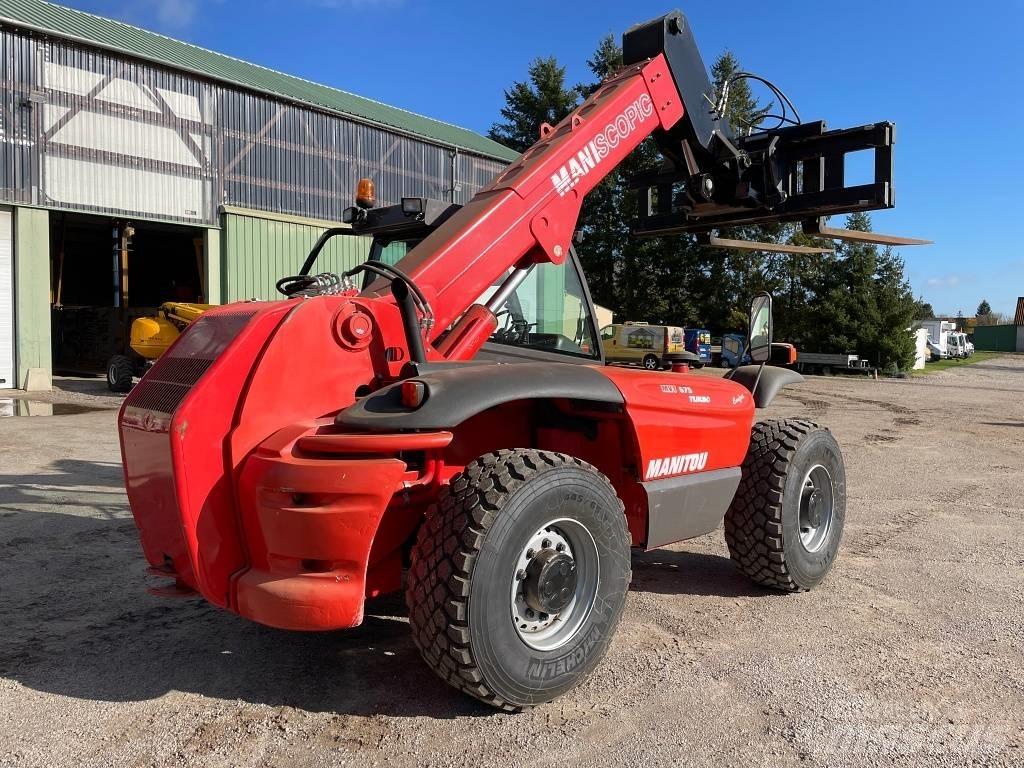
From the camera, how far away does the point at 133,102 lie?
18359 mm

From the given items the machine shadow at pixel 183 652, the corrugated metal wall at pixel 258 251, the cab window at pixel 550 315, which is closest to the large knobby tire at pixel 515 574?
the machine shadow at pixel 183 652

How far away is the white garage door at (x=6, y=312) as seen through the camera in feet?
56.2

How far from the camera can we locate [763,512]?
15.1ft

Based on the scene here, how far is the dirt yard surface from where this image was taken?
9.70ft

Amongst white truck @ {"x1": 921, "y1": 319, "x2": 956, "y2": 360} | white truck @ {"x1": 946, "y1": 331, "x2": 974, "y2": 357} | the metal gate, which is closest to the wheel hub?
the metal gate

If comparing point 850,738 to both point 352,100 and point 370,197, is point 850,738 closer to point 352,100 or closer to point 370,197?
point 370,197

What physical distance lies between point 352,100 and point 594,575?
24.9 meters

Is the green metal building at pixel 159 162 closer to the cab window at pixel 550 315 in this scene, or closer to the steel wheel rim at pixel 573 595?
the cab window at pixel 550 315

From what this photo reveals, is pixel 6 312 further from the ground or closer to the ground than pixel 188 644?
further from the ground

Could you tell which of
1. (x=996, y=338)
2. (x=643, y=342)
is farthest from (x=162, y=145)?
(x=996, y=338)

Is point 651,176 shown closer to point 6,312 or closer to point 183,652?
point 183,652

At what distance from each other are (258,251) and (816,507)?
1830 centimetres

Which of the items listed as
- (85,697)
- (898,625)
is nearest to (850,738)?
(898,625)

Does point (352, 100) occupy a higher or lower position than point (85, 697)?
higher
